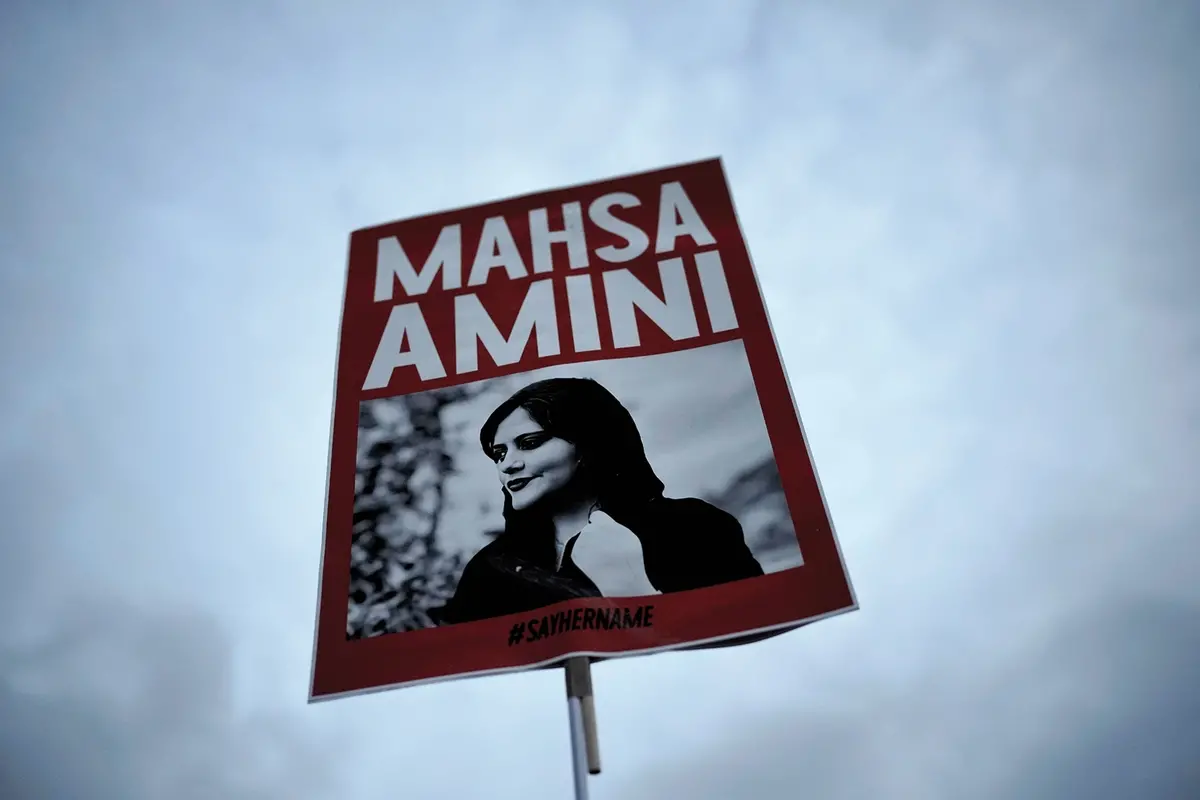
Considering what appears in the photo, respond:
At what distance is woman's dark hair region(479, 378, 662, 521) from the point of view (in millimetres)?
6191

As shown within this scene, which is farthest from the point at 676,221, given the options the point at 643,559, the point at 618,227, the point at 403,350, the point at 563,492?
the point at 643,559

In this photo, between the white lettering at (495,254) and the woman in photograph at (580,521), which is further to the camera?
the white lettering at (495,254)

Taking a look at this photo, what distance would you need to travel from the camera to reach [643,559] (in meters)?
5.80

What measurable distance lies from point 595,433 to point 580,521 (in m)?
0.67

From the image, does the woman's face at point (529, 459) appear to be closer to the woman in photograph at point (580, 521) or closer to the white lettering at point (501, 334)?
the woman in photograph at point (580, 521)

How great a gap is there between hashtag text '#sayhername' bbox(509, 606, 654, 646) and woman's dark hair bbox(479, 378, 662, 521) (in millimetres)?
764

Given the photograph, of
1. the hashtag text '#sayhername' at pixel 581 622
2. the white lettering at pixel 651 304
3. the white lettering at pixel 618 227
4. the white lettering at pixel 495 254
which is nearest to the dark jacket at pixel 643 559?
the hashtag text '#sayhername' at pixel 581 622

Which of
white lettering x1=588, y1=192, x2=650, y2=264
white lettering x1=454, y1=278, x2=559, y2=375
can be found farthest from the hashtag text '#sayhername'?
white lettering x1=588, y1=192, x2=650, y2=264

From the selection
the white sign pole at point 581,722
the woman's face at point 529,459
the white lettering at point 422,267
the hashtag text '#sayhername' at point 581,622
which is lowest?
the white sign pole at point 581,722

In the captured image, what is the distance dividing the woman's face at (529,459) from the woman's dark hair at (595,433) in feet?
0.15

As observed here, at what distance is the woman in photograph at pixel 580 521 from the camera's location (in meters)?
5.66

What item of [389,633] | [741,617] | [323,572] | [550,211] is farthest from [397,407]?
[741,617]

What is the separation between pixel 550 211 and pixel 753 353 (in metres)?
2.30

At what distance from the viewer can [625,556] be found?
584 centimetres
